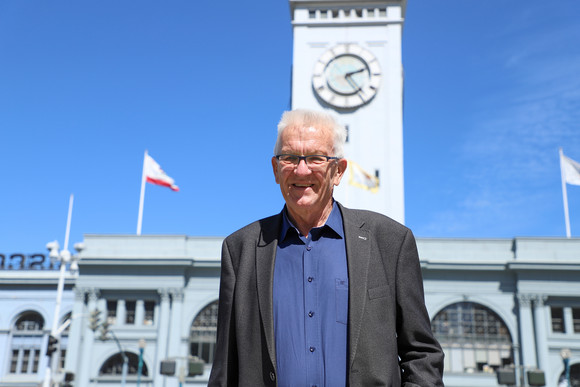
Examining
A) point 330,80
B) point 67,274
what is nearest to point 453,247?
point 330,80

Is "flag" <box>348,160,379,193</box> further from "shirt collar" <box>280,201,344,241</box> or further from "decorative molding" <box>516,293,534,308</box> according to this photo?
"shirt collar" <box>280,201,344,241</box>

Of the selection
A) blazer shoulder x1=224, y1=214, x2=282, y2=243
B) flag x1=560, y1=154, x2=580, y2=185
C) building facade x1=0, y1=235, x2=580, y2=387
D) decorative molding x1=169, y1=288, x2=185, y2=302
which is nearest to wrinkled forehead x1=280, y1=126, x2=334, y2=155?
blazer shoulder x1=224, y1=214, x2=282, y2=243

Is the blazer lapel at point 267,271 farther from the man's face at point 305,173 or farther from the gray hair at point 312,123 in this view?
the gray hair at point 312,123

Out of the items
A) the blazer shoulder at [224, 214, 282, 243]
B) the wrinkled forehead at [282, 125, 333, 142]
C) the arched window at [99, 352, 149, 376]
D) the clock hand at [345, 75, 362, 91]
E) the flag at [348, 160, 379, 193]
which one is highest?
the clock hand at [345, 75, 362, 91]

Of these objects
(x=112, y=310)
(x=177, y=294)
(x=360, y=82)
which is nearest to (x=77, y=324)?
(x=112, y=310)

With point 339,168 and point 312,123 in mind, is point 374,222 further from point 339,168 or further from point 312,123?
point 312,123

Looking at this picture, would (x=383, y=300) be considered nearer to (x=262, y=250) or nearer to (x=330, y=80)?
(x=262, y=250)

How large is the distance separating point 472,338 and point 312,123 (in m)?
34.9

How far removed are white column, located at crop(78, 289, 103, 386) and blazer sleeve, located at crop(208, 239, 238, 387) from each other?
118 ft

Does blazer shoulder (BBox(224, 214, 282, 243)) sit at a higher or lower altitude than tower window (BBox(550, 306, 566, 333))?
lower

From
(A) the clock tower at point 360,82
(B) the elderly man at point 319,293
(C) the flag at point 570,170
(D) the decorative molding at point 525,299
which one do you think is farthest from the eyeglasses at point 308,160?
(C) the flag at point 570,170

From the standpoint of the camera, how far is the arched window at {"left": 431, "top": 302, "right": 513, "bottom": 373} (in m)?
35.2

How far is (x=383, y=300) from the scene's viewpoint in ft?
11.5

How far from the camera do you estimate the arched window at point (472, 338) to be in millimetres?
35188
